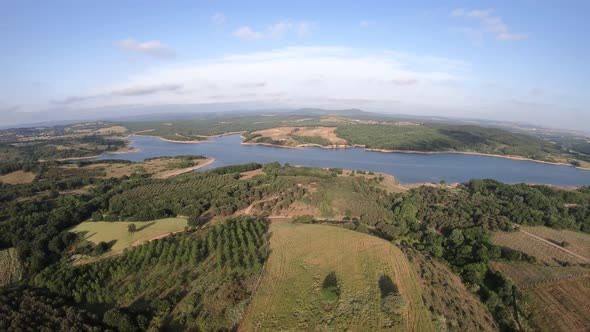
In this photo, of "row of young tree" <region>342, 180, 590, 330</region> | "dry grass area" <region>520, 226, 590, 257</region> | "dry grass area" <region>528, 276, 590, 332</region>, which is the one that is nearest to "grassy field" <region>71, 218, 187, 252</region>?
"row of young tree" <region>342, 180, 590, 330</region>

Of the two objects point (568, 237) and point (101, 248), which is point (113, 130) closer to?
point (101, 248)

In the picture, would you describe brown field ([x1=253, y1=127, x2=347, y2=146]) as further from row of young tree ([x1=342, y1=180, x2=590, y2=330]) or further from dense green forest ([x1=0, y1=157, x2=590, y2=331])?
row of young tree ([x1=342, y1=180, x2=590, y2=330])

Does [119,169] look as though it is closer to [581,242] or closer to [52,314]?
[52,314]

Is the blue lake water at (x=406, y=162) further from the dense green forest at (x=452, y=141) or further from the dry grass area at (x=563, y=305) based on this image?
the dry grass area at (x=563, y=305)

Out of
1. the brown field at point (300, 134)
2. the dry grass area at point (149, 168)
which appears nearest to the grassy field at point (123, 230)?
the dry grass area at point (149, 168)

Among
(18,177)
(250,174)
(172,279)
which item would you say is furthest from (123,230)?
(18,177)
